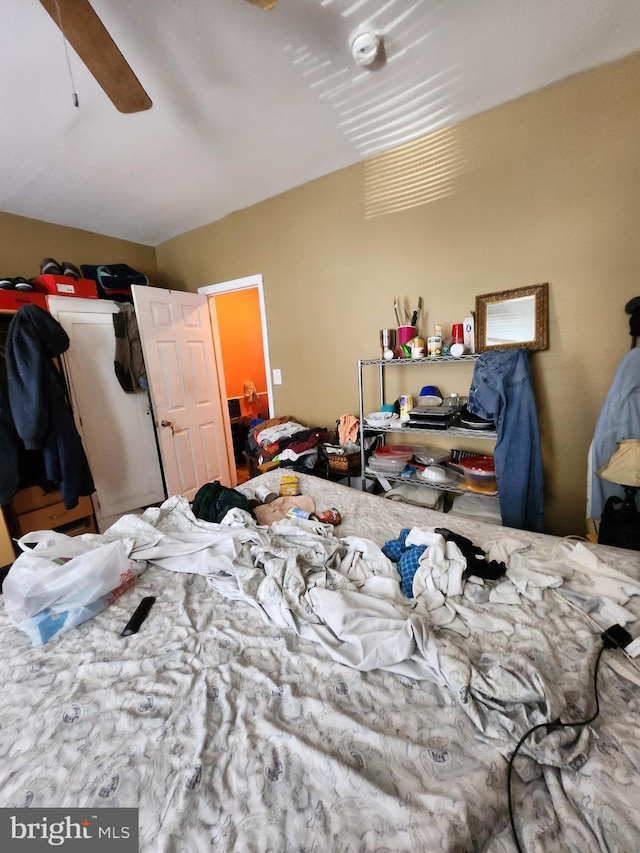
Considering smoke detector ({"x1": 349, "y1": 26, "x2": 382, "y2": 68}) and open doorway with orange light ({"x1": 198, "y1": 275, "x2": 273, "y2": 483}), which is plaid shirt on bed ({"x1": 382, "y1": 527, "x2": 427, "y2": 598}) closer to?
smoke detector ({"x1": 349, "y1": 26, "x2": 382, "y2": 68})

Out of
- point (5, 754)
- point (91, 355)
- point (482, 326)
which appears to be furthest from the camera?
point (91, 355)

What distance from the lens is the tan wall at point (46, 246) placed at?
254 cm

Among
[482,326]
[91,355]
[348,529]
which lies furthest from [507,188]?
[91,355]

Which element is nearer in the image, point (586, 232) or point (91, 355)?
point (586, 232)

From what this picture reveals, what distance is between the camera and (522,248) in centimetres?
185

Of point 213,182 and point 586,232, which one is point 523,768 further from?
point 213,182

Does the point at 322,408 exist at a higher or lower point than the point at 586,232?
lower

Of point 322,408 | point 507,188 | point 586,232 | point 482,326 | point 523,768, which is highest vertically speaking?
point 507,188

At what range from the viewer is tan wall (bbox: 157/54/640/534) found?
1.62 metres

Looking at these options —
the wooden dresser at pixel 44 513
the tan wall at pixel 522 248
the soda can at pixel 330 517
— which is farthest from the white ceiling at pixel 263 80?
the wooden dresser at pixel 44 513

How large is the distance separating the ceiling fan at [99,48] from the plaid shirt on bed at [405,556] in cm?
175

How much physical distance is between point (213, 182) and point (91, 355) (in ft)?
5.34

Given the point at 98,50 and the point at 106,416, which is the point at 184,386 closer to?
the point at 106,416

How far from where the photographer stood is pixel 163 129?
1.77 m
